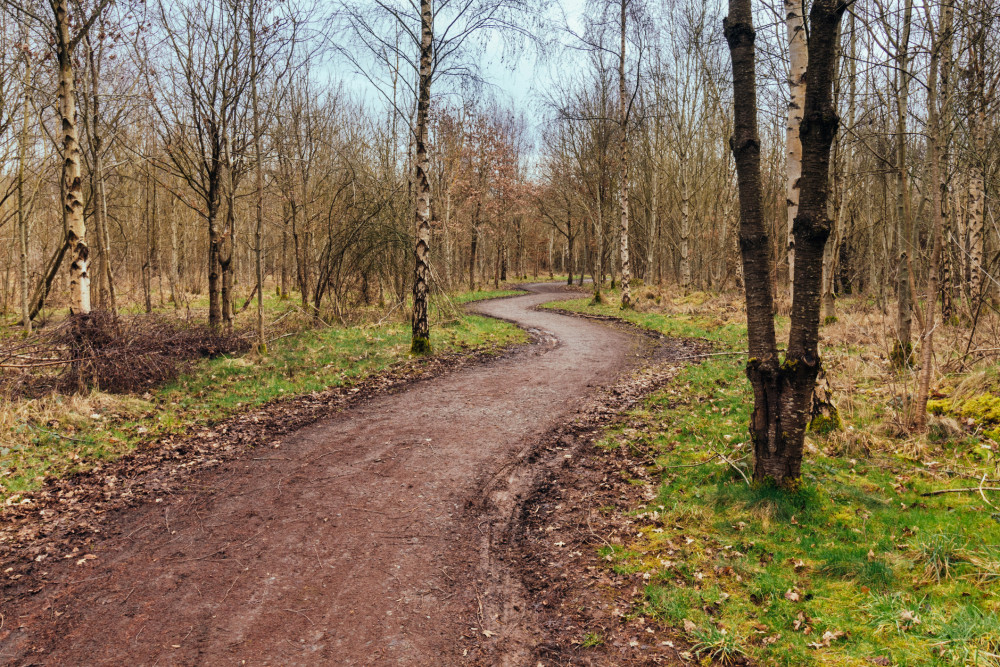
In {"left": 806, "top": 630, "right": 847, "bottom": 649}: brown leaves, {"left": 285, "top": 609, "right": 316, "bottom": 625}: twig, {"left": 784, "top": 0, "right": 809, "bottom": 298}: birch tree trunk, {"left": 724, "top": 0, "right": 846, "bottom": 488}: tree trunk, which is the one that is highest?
{"left": 784, "top": 0, "right": 809, "bottom": 298}: birch tree trunk

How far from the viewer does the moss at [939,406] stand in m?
5.79

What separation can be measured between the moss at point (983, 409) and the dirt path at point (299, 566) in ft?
15.9

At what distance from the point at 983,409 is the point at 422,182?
33.2ft

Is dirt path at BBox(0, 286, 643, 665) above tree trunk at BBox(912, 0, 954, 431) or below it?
below

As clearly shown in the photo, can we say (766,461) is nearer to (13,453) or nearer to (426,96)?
(13,453)

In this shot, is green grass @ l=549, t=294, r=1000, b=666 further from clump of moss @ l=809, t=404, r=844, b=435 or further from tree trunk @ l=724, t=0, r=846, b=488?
tree trunk @ l=724, t=0, r=846, b=488

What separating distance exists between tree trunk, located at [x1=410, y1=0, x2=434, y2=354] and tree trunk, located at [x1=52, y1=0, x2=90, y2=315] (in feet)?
19.5

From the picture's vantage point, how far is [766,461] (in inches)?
186

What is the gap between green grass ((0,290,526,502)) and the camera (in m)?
6.14

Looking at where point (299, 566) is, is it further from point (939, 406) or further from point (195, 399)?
point (939, 406)

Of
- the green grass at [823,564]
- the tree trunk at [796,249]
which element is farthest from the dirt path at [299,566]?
the tree trunk at [796,249]

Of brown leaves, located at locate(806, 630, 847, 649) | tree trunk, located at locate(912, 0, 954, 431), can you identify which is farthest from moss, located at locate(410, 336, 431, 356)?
brown leaves, located at locate(806, 630, 847, 649)

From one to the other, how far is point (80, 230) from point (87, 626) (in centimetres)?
760

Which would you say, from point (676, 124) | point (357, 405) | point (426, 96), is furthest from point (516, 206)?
point (357, 405)
